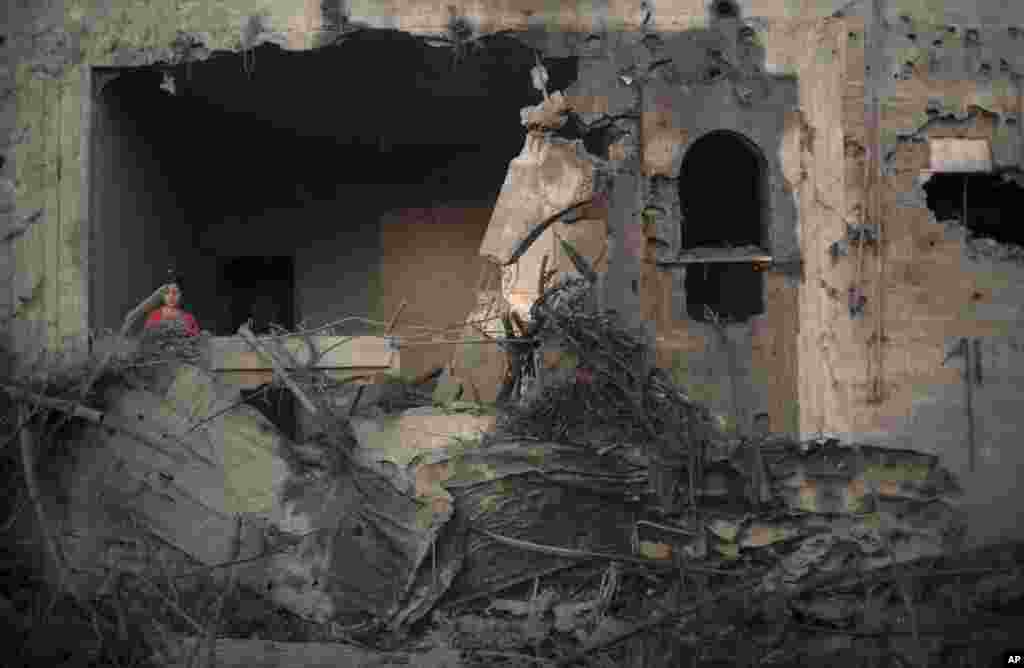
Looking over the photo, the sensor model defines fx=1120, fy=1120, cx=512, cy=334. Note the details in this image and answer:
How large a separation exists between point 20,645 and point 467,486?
11.1 feet

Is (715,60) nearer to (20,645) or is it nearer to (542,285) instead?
(542,285)

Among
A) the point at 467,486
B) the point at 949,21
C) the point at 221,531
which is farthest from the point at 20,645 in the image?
the point at 949,21

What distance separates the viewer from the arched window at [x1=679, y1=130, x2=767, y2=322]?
10578 millimetres

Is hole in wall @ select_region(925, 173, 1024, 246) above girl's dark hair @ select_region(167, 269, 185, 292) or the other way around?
above

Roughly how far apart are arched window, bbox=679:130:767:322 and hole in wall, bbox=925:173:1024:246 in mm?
1709

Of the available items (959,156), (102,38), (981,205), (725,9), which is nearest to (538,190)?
(725,9)

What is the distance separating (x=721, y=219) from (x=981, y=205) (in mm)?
2471

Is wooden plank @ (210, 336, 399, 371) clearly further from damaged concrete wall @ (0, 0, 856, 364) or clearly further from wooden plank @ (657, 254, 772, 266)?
wooden plank @ (657, 254, 772, 266)

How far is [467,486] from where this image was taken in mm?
8875

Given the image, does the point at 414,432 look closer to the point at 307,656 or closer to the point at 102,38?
the point at 307,656

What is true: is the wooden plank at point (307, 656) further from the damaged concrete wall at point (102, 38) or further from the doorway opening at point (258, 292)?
the doorway opening at point (258, 292)

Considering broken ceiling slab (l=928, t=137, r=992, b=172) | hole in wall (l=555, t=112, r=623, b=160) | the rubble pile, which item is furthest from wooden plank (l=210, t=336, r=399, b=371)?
broken ceiling slab (l=928, t=137, r=992, b=172)

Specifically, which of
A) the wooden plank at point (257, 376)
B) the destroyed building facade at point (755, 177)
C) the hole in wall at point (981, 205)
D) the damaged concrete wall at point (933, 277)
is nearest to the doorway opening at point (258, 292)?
the destroyed building facade at point (755, 177)

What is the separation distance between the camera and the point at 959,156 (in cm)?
978
